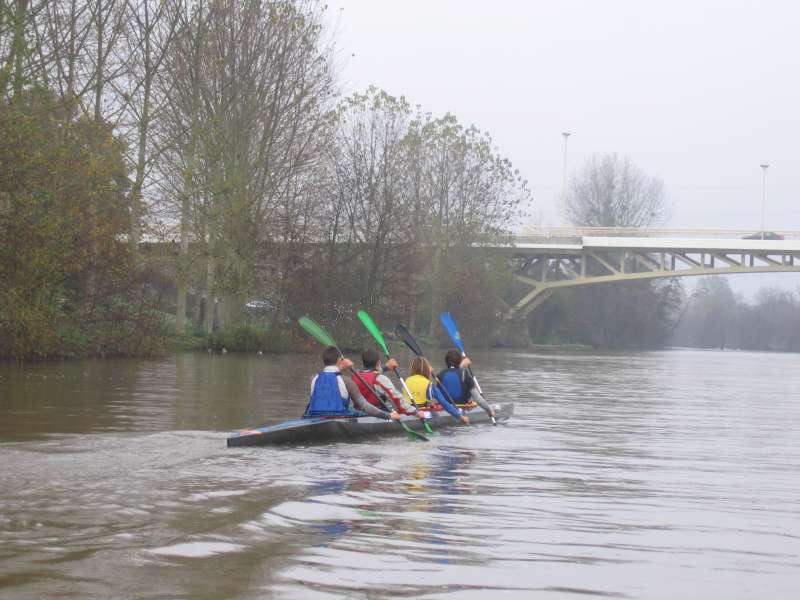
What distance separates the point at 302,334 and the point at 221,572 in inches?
1222

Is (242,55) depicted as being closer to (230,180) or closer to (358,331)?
(230,180)

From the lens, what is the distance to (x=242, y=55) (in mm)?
32844

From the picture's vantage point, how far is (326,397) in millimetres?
12703

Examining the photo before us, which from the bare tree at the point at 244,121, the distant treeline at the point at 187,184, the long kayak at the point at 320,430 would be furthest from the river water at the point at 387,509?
the bare tree at the point at 244,121

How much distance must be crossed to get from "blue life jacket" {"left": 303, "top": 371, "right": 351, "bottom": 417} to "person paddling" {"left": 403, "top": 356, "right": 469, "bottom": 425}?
2.22 meters

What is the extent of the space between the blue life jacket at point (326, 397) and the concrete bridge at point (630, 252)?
143 ft

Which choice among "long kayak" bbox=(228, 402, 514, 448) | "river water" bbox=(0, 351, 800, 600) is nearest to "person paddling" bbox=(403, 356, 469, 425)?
"long kayak" bbox=(228, 402, 514, 448)

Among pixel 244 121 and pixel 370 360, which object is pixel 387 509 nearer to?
pixel 370 360

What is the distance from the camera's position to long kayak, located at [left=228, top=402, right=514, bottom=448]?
37.5 feet

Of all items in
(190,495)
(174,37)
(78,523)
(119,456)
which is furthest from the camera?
(174,37)

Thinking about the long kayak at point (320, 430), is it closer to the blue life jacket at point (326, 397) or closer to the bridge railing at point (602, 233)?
the blue life jacket at point (326, 397)

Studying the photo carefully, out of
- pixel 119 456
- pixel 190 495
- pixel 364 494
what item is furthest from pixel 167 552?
pixel 119 456

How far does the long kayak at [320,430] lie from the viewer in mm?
11438

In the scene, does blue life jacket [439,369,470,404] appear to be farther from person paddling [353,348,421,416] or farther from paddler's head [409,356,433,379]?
person paddling [353,348,421,416]
